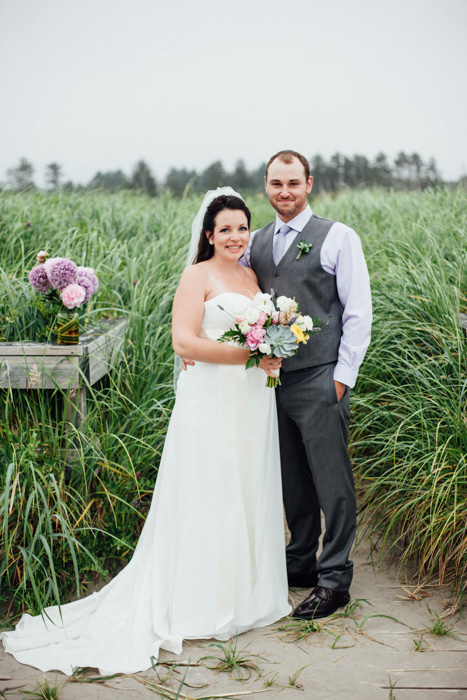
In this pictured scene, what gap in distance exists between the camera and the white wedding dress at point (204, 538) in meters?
2.97

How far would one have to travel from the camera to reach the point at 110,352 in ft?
13.3

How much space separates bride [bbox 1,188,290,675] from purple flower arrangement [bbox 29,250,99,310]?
72 centimetres

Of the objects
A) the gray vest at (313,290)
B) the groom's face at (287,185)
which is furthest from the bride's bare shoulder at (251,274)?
the groom's face at (287,185)

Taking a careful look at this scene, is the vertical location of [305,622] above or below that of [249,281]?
below

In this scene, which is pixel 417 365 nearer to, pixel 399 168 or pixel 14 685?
pixel 14 685

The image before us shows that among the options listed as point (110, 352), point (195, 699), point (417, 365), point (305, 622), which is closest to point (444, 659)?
point (305, 622)

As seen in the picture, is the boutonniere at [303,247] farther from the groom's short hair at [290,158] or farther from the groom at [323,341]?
the groom's short hair at [290,158]

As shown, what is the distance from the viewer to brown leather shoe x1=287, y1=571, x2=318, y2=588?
3.53 meters

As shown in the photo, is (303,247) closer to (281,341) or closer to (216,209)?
(216,209)

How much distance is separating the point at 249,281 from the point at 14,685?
2.18 meters

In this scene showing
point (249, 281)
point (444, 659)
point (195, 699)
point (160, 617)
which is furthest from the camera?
point (249, 281)

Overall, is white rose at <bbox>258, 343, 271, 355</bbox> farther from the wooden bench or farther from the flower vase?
the flower vase

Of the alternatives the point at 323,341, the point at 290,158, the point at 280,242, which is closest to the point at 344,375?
the point at 323,341

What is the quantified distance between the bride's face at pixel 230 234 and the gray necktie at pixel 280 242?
0.72 ft
